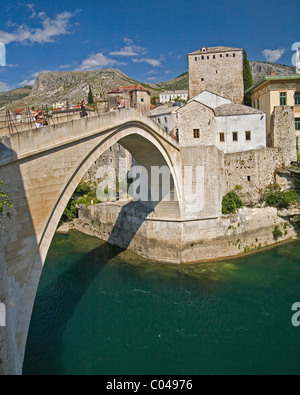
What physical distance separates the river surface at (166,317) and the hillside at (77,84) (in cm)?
5731

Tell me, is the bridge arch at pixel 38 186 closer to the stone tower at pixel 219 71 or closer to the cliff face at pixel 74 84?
the stone tower at pixel 219 71

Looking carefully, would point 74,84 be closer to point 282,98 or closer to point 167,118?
point 167,118

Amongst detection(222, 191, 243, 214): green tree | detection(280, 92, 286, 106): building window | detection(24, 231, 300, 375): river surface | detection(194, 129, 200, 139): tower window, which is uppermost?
detection(280, 92, 286, 106): building window

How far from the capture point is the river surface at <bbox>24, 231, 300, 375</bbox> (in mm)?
9734

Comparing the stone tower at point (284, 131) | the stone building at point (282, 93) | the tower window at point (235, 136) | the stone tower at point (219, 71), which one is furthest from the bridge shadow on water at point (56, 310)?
the stone tower at point (219, 71)

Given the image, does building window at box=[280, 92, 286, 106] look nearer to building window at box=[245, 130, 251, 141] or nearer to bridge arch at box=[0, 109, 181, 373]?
building window at box=[245, 130, 251, 141]

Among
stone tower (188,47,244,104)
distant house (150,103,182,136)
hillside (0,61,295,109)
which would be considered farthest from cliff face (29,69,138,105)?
distant house (150,103,182,136)

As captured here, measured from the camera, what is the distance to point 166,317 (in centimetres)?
1217

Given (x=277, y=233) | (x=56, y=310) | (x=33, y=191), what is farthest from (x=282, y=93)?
(x=33, y=191)

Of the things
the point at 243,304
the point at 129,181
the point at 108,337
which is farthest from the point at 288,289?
the point at 129,181

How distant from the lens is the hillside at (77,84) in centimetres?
7378

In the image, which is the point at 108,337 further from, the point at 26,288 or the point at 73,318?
the point at 26,288

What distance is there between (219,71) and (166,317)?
2062cm

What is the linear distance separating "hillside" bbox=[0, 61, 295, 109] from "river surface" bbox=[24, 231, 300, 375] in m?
57.3
